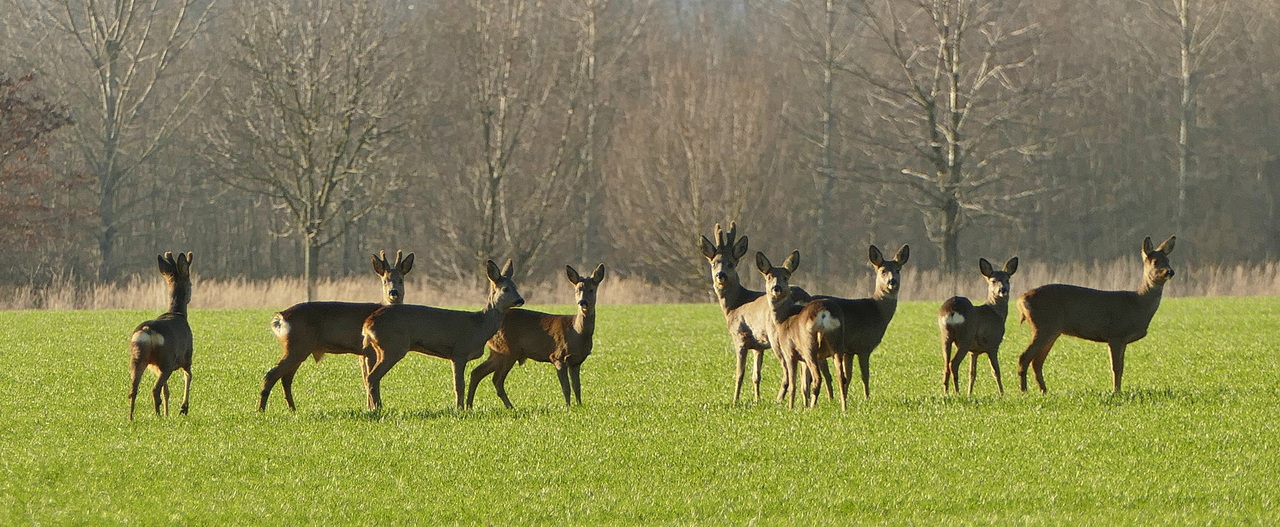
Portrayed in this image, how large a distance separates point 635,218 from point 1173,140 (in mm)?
25633

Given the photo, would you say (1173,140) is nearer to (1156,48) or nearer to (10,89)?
(1156,48)

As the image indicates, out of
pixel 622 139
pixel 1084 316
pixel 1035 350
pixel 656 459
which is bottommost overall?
pixel 656 459

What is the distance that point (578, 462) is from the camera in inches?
427

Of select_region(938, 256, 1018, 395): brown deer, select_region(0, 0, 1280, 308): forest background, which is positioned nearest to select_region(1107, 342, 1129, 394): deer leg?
select_region(938, 256, 1018, 395): brown deer

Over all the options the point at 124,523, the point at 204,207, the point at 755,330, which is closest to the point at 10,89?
the point at 204,207

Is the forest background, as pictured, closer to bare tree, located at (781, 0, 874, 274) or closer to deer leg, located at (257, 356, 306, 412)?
bare tree, located at (781, 0, 874, 274)

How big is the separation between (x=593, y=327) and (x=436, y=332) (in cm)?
144

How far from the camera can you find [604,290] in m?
42.8

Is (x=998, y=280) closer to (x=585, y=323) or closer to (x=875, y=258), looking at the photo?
(x=875, y=258)

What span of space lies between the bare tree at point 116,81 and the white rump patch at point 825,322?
3823 cm

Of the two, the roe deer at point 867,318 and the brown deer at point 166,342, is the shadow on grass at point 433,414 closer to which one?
the brown deer at point 166,342

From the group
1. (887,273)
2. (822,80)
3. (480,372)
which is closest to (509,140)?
(822,80)

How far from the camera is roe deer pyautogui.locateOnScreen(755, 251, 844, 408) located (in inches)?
512

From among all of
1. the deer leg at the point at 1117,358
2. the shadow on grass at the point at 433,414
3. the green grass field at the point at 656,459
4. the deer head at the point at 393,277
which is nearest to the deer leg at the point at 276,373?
the green grass field at the point at 656,459
